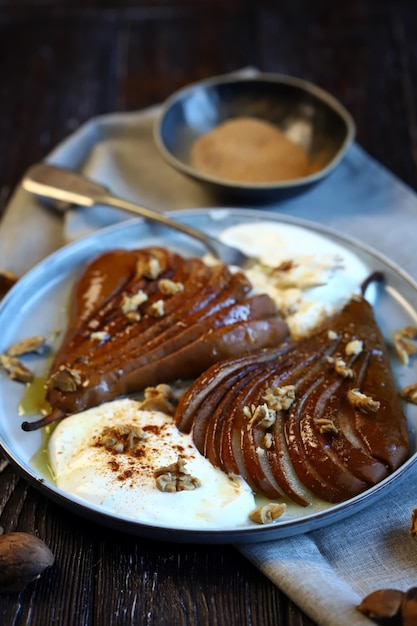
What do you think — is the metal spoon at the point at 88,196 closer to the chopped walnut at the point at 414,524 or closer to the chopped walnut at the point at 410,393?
the chopped walnut at the point at 410,393

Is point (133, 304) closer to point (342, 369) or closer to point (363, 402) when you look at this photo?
point (342, 369)

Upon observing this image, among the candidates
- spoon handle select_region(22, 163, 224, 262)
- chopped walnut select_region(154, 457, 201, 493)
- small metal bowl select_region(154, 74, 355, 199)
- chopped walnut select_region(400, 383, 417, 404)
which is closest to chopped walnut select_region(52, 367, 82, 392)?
chopped walnut select_region(154, 457, 201, 493)

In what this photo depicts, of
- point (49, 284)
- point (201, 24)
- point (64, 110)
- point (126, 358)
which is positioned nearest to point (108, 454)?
point (126, 358)

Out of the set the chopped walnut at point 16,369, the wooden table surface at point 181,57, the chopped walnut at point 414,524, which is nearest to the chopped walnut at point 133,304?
the chopped walnut at point 16,369

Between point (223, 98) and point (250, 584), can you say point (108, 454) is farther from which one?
point (223, 98)

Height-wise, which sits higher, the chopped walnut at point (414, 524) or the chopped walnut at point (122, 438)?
the chopped walnut at point (122, 438)

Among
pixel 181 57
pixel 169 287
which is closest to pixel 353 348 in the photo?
pixel 169 287

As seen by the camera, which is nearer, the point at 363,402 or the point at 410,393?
the point at 363,402
